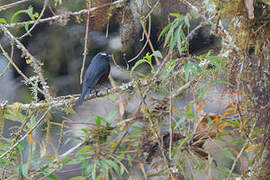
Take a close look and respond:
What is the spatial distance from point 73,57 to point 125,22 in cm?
124

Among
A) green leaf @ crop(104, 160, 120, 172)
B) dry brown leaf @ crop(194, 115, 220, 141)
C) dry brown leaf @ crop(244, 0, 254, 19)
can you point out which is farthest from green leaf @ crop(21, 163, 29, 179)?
dry brown leaf @ crop(244, 0, 254, 19)

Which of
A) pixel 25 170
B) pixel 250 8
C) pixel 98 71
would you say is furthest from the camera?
pixel 98 71

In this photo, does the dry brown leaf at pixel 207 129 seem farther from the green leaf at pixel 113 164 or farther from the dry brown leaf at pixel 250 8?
the dry brown leaf at pixel 250 8

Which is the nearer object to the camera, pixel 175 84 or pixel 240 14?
pixel 240 14

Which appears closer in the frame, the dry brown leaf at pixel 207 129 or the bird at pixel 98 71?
the dry brown leaf at pixel 207 129

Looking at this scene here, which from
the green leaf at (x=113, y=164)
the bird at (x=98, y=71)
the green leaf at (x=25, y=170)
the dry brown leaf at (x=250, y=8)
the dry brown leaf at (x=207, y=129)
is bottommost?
the green leaf at (x=113, y=164)

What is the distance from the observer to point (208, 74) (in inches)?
81.7

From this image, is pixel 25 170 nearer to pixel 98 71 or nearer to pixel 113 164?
pixel 113 164

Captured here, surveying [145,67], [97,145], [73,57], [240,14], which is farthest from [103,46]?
[240,14]

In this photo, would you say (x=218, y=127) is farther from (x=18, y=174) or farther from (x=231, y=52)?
(x=18, y=174)

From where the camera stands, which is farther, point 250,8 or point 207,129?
point 207,129

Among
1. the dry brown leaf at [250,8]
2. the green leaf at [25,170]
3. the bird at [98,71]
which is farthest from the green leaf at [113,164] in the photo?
the dry brown leaf at [250,8]

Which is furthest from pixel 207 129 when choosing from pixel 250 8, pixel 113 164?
pixel 250 8

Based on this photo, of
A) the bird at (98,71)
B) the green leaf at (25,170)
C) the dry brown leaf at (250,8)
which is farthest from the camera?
the bird at (98,71)
